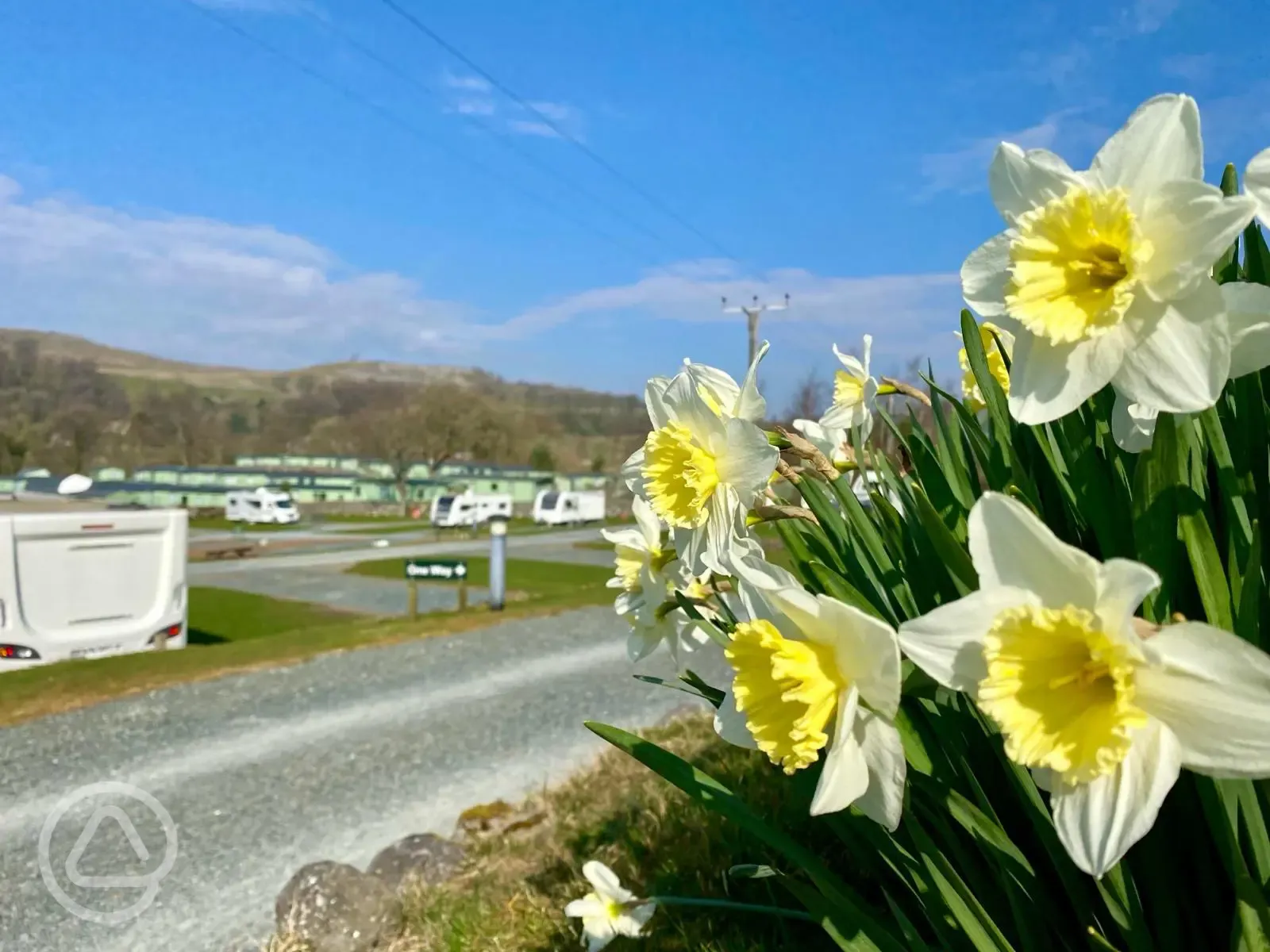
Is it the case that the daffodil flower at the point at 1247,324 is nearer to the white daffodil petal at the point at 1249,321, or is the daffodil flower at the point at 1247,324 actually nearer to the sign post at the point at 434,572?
the white daffodil petal at the point at 1249,321

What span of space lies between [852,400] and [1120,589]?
964mm

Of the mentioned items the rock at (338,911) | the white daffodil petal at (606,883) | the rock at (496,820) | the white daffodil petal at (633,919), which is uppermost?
the white daffodil petal at (606,883)

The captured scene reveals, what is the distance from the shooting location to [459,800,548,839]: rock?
3805 mm

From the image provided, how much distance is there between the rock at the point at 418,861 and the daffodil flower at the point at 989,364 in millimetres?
2631

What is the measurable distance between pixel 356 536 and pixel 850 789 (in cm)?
3505

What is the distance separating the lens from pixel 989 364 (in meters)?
1.45

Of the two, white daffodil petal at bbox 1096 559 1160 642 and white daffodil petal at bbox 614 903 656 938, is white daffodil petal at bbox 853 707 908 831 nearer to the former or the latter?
white daffodil petal at bbox 1096 559 1160 642

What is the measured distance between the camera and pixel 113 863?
3.81 m

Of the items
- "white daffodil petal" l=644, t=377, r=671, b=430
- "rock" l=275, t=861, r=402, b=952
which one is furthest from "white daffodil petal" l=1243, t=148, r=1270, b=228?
"rock" l=275, t=861, r=402, b=952

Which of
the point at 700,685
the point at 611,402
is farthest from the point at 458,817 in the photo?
the point at 611,402

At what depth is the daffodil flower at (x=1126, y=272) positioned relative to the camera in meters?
0.70

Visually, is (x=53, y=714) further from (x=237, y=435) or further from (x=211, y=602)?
(x=237, y=435)

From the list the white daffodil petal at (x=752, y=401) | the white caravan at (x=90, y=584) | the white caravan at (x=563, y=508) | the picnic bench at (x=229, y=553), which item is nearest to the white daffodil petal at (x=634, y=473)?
the white daffodil petal at (x=752, y=401)

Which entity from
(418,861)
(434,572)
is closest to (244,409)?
(434,572)
